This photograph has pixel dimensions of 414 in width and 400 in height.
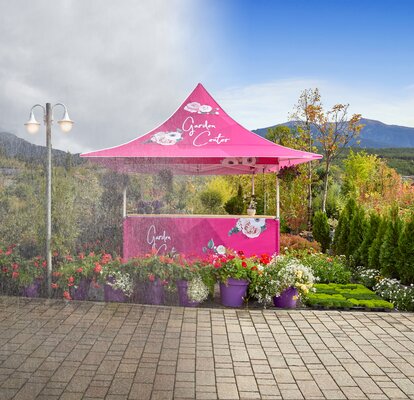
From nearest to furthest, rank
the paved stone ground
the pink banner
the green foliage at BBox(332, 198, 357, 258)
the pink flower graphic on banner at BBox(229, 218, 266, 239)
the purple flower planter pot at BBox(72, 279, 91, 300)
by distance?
the paved stone ground < the purple flower planter pot at BBox(72, 279, 91, 300) < the pink banner < the pink flower graphic on banner at BBox(229, 218, 266, 239) < the green foliage at BBox(332, 198, 357, 258)

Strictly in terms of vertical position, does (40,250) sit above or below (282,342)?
above

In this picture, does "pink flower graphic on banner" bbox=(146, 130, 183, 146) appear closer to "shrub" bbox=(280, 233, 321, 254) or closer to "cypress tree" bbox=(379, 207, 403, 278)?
"shrub" bbox=(280, 233, 321, 254)

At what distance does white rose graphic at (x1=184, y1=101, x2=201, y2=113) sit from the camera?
9.19 meters

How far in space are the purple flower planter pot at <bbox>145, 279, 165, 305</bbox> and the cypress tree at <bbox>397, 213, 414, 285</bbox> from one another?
3694mm

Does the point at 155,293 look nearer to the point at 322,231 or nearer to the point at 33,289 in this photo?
the point at 33,289

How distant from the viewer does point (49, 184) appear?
6273 millimetres

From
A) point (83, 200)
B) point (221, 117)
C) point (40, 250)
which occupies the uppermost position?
point (221, 117)

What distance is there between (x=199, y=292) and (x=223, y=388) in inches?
98.7

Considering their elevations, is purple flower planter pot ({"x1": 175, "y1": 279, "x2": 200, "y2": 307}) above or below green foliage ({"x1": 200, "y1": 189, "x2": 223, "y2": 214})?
below

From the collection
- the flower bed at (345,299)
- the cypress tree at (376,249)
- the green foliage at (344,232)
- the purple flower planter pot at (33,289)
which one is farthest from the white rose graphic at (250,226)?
the purple flower planter pot at (33,289)

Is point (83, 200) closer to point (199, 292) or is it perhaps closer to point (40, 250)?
point (40, 250)

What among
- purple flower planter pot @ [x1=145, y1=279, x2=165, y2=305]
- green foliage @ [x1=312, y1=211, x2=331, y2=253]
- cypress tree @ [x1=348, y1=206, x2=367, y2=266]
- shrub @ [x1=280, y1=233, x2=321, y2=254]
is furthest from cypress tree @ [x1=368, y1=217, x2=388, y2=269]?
purple flower planter pot @ [x1=145, y1=279, x2=165, y2=305]

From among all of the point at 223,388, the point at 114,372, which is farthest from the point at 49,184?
the point at 223,388

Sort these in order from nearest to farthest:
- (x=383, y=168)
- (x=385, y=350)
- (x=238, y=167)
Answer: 1. (x=385, y=350)
2. (x=238, y=167)
3. (x=383, y=168)
